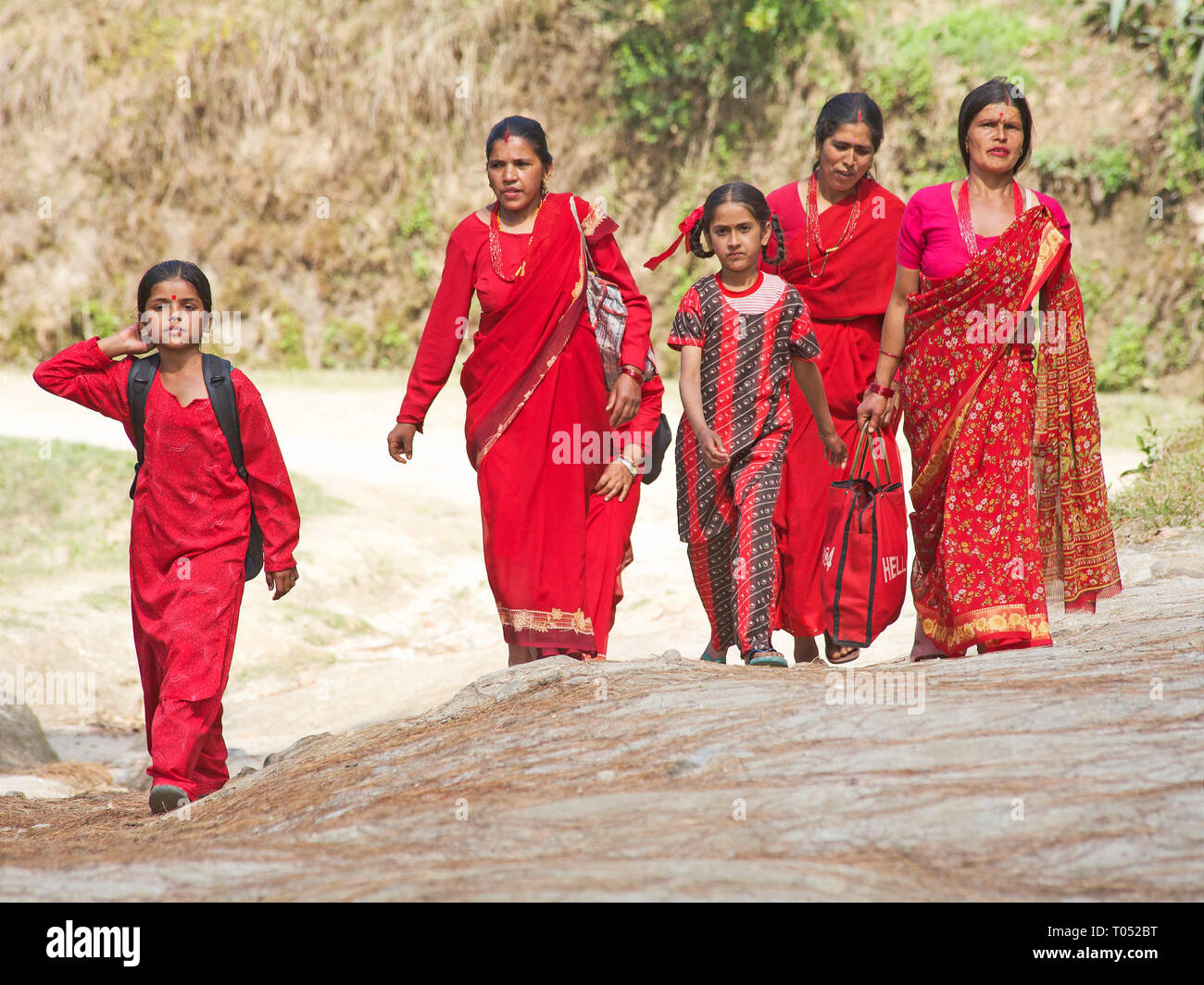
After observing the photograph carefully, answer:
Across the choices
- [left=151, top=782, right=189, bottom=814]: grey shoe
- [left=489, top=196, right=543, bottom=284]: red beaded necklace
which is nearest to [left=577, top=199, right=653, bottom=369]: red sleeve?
[left=489, top=196, right=543, bottom=284]: red beaded necklace

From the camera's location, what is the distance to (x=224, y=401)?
408 centimetres

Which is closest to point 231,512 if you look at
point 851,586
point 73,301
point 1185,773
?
point 851,586

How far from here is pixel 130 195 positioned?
590 inches

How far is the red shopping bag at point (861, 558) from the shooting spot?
4.57 metres

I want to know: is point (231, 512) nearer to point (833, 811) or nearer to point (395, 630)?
point (833, 811)

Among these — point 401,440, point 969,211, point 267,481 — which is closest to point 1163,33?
point 969,211

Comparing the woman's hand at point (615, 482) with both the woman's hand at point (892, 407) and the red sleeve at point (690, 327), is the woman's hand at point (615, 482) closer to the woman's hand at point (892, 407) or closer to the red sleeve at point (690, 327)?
the red sleeve at point (690, 327)

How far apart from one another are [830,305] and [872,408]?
0.49 metres

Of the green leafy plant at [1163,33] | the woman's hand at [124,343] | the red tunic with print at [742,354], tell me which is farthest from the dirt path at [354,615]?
the green leafy plant at [1163,33]

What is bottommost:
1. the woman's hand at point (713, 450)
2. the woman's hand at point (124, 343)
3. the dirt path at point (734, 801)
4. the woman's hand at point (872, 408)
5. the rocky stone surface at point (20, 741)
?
the rocky stone surface at point (20, 741)

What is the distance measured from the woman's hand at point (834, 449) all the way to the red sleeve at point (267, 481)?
1729 millimetres

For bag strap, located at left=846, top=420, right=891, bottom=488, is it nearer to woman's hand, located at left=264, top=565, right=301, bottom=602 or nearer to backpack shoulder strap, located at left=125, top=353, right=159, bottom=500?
woman's hand, located at left=264, top=565, right=301, bottom=602

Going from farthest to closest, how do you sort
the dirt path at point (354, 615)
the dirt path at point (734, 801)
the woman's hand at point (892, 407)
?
the dirt path at point (354, 615)
the woman's hand at point (892, 407)
the dirt path at point (734, 801)

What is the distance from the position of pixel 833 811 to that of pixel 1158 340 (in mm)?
10723
